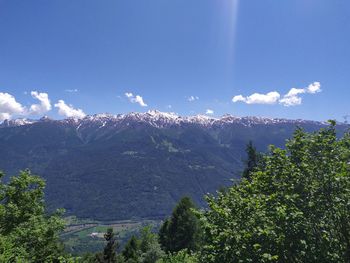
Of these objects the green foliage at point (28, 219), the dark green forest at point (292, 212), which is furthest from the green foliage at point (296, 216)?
the green foliage at point (28, 219)

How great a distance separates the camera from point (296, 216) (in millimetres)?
14102

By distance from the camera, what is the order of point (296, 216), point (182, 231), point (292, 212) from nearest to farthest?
point (296, 216)
point (292, 212)
point (182, 231)

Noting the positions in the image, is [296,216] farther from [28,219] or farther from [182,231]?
[182,231]

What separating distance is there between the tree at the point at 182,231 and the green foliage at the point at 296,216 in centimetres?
5342

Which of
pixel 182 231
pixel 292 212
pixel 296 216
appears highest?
pixel 292 212

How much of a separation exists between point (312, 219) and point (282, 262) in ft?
6.91

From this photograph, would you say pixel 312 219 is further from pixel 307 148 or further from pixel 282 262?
pixel 307 148

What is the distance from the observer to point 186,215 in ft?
233

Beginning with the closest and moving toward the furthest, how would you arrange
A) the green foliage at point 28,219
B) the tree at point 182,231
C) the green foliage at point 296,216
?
the green foliage at point 296,216, the green foliage at point 28,219, the tree at point 182,231

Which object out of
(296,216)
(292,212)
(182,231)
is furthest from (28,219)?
(182,231)

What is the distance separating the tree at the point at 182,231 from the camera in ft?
228

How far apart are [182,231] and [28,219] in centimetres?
4352

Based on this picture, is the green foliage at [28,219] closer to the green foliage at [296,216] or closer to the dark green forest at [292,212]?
the dark green forest at [292,212]

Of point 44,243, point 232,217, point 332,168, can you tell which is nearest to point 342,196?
point 332,168
